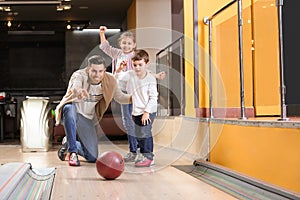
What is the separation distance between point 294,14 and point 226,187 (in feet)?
7.40

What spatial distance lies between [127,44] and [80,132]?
2.82 feet

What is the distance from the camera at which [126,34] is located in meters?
3.87

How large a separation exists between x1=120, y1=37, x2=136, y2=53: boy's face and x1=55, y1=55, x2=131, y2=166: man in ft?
0.81

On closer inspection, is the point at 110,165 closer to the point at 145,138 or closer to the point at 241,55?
the point at 145,138

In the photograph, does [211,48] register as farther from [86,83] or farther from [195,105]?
[86,83]

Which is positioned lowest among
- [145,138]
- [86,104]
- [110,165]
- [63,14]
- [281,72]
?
[110,165]

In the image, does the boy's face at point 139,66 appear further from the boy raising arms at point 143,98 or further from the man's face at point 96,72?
the man's face at point 96,72

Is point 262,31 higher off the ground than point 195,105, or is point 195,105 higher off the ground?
point 262,31

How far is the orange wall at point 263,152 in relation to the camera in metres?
2.45

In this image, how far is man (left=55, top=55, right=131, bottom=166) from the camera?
3697 mm

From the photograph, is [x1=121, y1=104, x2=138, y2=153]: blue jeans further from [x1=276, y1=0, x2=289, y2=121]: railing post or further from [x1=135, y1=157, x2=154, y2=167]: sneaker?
[x1=276, y1=0, x2=289, y2=121]: railing post

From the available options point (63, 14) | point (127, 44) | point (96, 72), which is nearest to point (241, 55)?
point (127, 44)

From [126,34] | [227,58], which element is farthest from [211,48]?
[126,34]

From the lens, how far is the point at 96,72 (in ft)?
12.1
